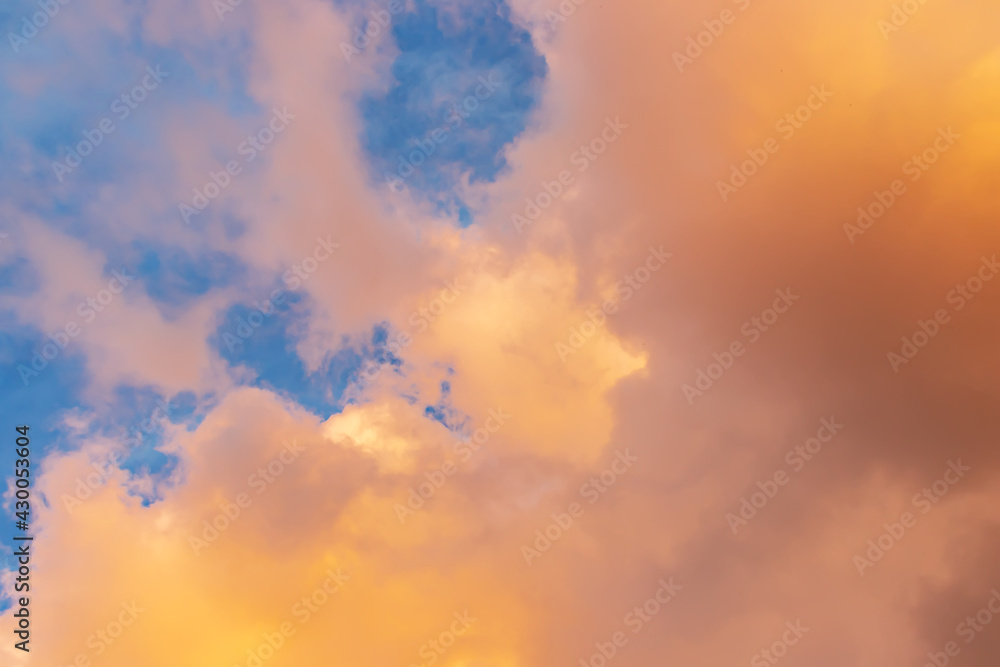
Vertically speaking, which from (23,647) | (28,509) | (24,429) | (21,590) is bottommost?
(23,647)

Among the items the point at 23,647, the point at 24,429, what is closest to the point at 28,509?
the point at 24,429

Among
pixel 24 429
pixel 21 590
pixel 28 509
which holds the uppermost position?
pixel 24 429

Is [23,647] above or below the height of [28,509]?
below

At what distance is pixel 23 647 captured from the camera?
3361 inches

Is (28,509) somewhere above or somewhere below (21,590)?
above

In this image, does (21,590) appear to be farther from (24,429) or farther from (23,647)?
(24,429)

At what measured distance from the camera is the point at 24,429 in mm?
85938

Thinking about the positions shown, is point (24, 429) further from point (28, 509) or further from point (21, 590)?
point (21, 590)

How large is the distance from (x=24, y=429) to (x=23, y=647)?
30.9 meters

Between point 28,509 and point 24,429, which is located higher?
point 24,429

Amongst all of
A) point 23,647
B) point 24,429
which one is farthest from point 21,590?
point 24,429

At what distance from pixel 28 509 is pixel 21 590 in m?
14.7

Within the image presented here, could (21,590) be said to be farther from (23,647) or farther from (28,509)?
(28,509)

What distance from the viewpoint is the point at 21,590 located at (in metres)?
90.5
